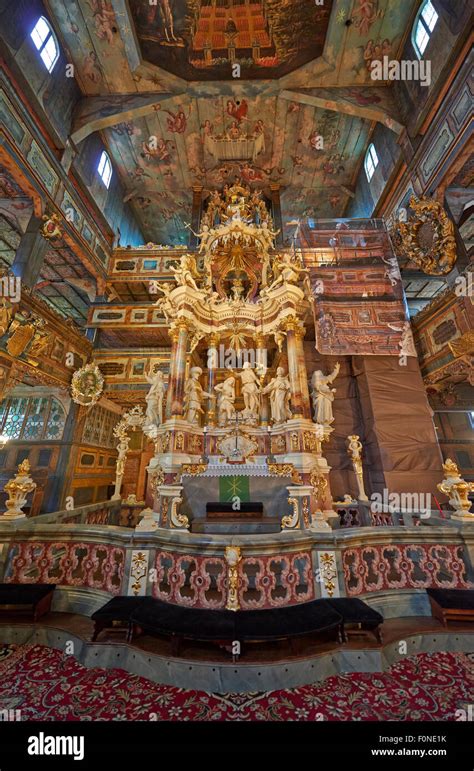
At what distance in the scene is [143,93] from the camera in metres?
12.4

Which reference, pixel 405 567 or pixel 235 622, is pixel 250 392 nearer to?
pixel 405 567

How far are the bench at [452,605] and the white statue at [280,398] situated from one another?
535 cm

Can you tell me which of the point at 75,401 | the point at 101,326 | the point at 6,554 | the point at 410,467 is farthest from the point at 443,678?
the point at 101,326

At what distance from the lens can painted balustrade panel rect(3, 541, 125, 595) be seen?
4.32 meters

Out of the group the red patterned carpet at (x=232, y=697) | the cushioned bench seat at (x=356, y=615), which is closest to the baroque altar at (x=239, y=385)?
the cushioned bench seat at (x=356, y=615)

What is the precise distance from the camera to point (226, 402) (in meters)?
9.22

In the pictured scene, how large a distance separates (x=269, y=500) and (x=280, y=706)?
221 inches

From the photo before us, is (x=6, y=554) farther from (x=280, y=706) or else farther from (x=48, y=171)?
(x=48, y=171)

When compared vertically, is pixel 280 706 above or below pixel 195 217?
below

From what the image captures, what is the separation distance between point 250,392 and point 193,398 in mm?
1843

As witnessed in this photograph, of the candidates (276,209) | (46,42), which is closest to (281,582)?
(276,209)

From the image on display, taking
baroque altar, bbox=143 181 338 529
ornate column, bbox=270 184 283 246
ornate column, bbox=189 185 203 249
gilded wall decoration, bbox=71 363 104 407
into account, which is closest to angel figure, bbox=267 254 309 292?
baroque altar, bbox=143 181 338 529

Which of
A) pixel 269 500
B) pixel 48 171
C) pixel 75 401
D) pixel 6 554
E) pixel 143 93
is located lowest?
pixel 6 554

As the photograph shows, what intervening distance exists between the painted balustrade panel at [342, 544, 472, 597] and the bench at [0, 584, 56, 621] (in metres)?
4.28
